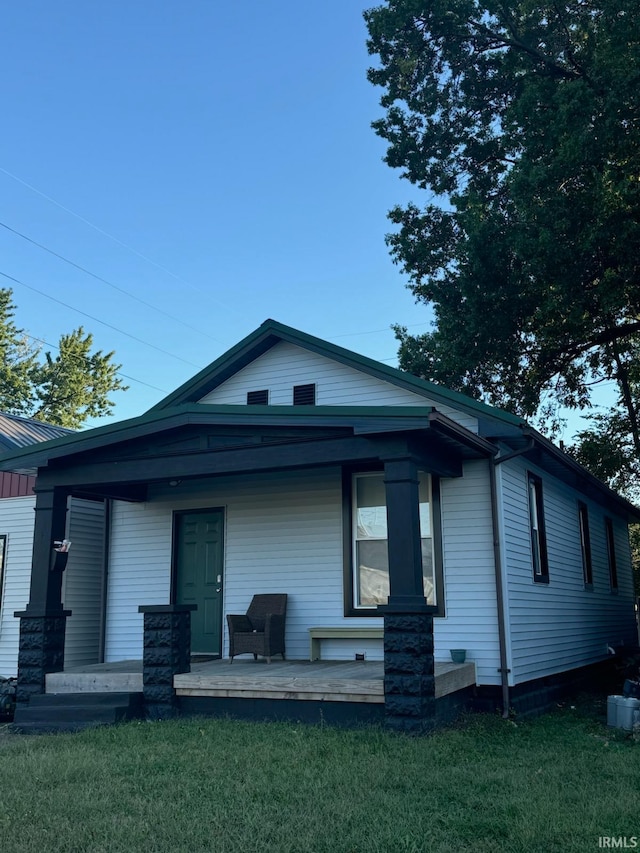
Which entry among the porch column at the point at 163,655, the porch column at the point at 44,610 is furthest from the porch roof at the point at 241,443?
the porch column at the point at 163,655

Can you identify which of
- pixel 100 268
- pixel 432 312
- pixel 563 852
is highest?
pixel 100 268

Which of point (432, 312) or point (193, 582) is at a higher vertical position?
point (432, 312)

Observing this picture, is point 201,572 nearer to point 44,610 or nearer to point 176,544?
point 176,544

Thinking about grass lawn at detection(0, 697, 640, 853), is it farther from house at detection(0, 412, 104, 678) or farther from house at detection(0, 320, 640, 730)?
house at detection(0, 412, 104, 678)

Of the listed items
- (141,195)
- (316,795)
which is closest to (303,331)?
(316,795)

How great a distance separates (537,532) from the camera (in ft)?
34.3

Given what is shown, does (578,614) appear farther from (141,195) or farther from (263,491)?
(141,195)

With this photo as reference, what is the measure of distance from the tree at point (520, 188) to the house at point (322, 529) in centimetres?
468

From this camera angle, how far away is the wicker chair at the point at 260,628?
9.09 meters

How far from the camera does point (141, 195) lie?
20.8 metres

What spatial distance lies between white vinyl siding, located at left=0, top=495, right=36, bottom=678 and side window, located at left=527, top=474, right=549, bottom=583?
7.28 metres

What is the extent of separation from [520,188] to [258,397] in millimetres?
6459

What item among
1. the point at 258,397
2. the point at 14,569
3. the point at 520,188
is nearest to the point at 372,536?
the point at 258,397

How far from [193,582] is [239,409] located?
11.4 ft
